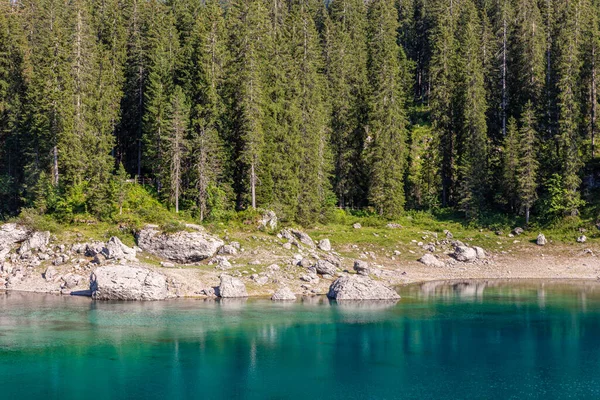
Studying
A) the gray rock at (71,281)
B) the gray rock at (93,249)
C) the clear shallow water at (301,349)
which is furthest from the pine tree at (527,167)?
the gray rock at (71,281)

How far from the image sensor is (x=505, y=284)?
2435 inches

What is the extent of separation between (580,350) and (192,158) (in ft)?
146

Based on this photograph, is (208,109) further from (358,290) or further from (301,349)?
(301,349)

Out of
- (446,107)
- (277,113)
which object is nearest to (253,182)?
(277,113)

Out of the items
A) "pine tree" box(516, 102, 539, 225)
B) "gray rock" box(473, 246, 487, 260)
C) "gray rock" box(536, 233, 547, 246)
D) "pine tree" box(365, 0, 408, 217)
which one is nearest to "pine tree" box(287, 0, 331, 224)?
"pine tree" box(365, 0, 408, 217)

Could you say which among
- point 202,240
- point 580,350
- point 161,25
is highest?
point 161,25

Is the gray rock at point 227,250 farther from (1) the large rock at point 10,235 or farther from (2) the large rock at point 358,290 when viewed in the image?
(1) the large rock at point 10,235

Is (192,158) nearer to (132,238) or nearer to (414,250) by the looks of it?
(132,238)

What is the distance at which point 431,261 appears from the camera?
6538cm

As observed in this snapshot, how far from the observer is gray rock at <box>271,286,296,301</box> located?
51.5 meters

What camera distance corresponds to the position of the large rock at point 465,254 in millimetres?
66438

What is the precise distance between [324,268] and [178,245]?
44.5 ft

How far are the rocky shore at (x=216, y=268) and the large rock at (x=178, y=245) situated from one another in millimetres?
91

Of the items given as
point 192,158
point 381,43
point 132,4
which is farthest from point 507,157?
point 132,4
